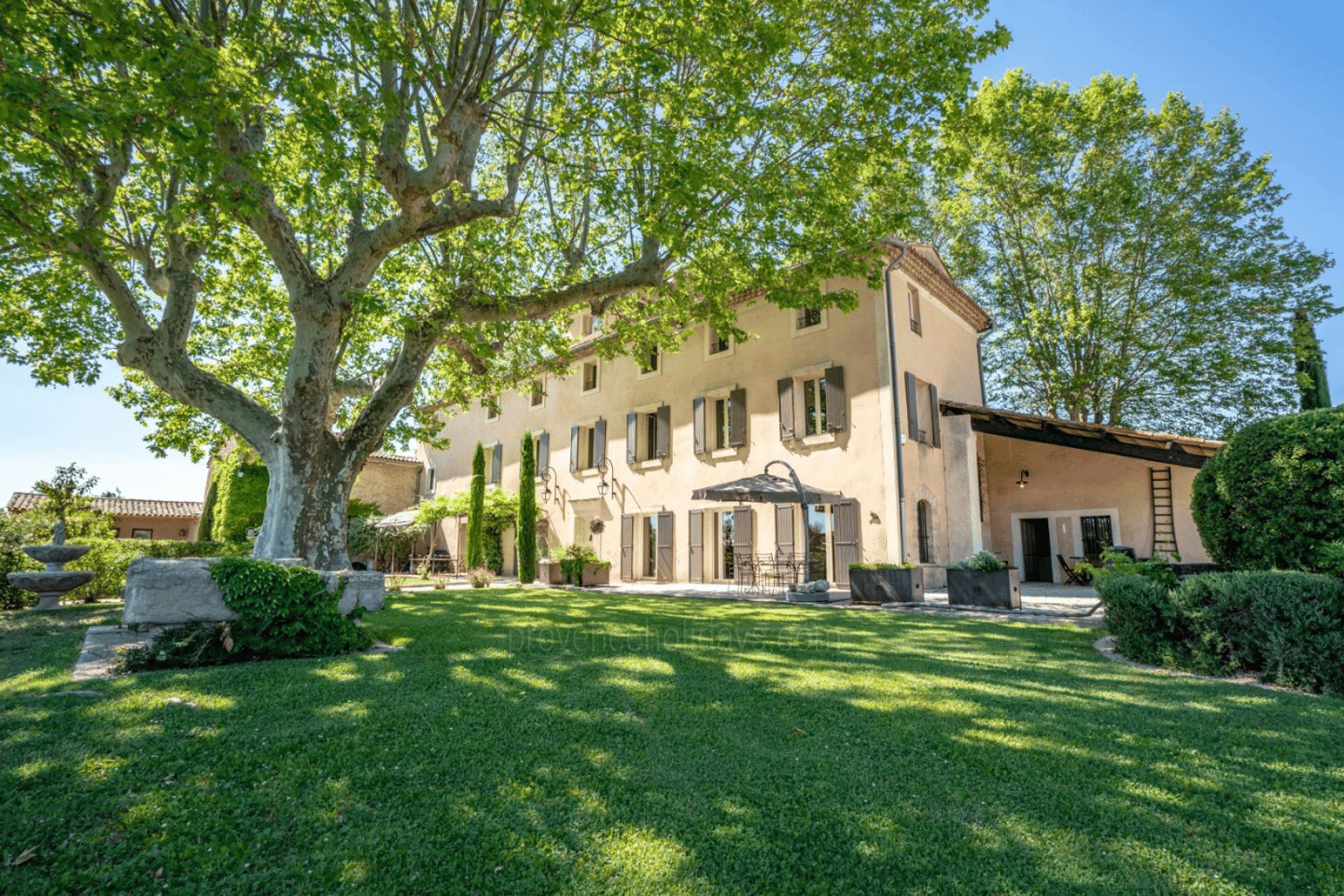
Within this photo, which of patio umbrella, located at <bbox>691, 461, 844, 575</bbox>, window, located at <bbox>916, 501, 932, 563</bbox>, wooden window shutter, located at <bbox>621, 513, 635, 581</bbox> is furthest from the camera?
wooden window shutter, located at <bbox>621, 513, 635, 581</bbox>

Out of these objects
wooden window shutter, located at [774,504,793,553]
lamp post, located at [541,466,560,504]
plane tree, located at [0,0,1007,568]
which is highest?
plane tree, located at [0,0,1007,568]

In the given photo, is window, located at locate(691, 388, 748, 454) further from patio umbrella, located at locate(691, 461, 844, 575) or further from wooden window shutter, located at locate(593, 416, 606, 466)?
patio umbrella, located at locate(691, 461, 844, 575)

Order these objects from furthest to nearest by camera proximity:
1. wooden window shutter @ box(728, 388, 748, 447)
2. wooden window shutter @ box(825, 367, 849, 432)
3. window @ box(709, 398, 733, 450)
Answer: window @ box(709, 398, 733, 450) < wooden window shutter @ box(728, 388, 748, 447) < wooden window shutter @ box(825, 367, 849, 432)

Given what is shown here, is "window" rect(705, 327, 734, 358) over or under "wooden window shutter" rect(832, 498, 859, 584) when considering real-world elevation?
over

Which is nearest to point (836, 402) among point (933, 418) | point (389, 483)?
point (933, 418)

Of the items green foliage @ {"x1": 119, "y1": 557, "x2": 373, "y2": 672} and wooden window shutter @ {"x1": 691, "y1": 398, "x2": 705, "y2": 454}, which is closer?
green foliage @ {"x1": 119, "y1": 557, "x2": 373, "y2": 672}

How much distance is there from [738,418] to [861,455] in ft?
11.5

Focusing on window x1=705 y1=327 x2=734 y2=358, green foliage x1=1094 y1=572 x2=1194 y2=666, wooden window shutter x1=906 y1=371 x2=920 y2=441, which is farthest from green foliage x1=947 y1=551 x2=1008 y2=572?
window x1=705 y1=327 x2=734 y2=358

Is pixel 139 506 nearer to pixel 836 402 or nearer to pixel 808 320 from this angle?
pixel 808 320

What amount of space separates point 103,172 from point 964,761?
10.7m

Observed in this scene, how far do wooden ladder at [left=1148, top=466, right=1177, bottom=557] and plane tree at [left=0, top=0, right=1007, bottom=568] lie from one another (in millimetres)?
10598

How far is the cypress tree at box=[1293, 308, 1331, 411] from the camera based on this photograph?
1298 cm

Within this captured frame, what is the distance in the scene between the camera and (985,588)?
31.2 ft

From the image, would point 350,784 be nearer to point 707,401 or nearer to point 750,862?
point 750,862
